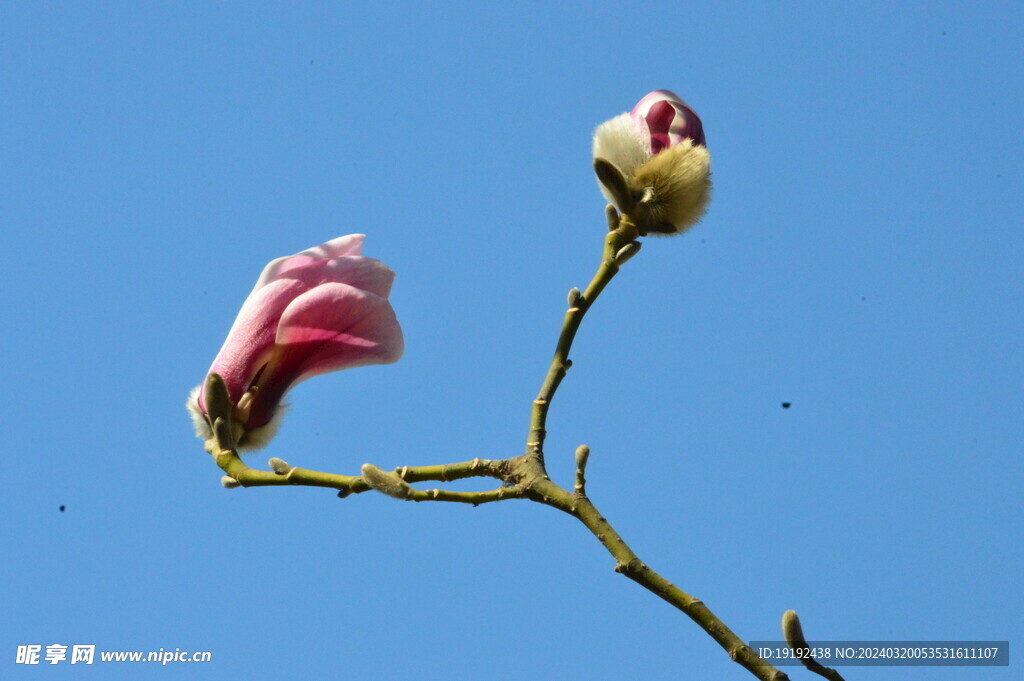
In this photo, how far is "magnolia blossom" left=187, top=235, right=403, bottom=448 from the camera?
141 centimetres

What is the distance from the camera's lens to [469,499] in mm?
1117

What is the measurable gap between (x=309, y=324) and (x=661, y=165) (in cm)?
54

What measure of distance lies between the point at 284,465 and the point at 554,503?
349mm

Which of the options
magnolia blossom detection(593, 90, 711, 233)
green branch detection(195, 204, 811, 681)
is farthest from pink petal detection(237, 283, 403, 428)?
magnolia blossom detection(593, 90, 711, 233)

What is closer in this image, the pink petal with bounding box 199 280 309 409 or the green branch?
the green branch

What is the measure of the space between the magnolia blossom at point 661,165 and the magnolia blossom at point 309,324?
14.4 inches

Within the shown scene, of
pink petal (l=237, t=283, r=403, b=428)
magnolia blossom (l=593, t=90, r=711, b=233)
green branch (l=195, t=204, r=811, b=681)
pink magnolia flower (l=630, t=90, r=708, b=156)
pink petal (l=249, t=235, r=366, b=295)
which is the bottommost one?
green branch (l=195, t=204, r=811, b=681)

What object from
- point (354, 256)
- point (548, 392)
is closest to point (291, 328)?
point (354, 256)

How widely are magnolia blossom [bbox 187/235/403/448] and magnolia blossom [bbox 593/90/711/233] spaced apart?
1.20 ft

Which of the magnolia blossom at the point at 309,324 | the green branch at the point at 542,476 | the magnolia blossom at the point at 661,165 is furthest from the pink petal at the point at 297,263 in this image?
the magnolia blossom at the point at 661,165

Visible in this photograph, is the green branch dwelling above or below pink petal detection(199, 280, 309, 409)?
below

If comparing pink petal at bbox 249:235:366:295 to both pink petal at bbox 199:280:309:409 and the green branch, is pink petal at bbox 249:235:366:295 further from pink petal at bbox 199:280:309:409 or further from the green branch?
the green branch

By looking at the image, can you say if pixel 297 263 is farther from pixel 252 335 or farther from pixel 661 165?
pixel 661 165

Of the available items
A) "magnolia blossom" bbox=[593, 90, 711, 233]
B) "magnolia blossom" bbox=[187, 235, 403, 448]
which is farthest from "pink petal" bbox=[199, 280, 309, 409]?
"magnolia blossom" bbox=[593, 90, 711, 233]
